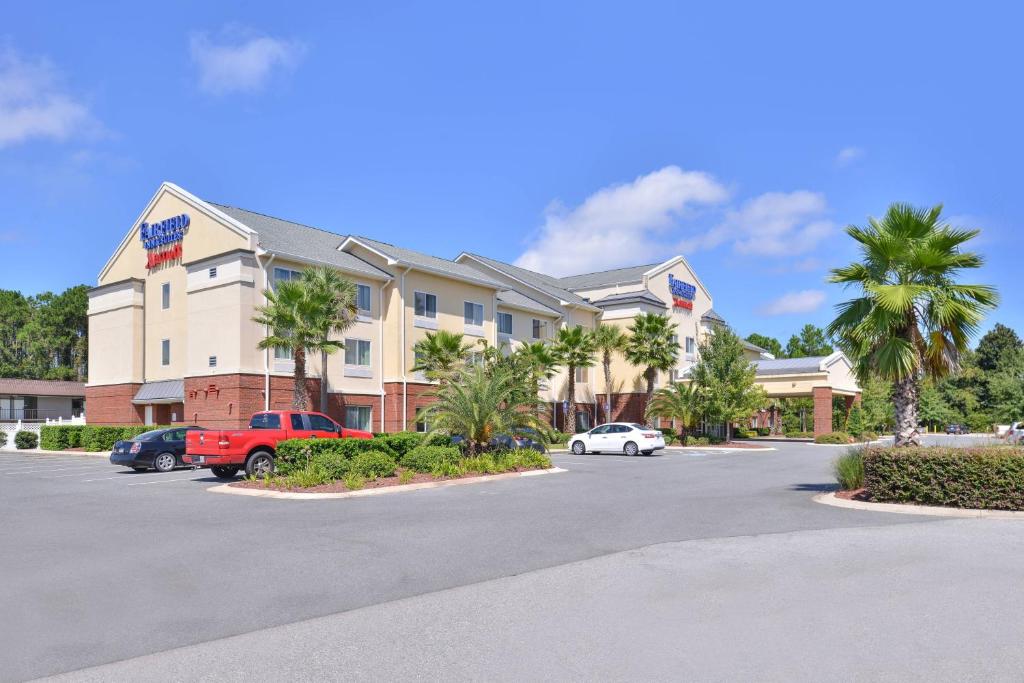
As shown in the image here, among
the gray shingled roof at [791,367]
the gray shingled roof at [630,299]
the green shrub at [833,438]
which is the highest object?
the gray shingled roof at [630,299]

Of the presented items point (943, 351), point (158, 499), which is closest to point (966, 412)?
point (943, 351)

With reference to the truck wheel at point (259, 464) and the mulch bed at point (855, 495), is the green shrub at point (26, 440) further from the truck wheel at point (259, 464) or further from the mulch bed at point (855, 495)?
the mulch bed at point (855, 495)

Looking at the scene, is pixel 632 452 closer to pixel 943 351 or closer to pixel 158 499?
pixel 943 351

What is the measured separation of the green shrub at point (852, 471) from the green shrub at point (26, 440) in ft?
133

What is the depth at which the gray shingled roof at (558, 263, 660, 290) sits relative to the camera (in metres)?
53.7

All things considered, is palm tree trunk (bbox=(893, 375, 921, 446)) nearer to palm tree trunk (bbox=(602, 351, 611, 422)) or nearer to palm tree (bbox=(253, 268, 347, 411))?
palm tree (bbox=(253, 268, 347, 411))

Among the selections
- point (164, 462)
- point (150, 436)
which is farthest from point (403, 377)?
point (150, 436)

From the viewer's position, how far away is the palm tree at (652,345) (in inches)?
1905

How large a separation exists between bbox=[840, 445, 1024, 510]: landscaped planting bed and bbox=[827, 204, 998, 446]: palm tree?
1.79 meters

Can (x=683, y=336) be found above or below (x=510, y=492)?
above

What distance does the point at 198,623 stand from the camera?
7.19 meters

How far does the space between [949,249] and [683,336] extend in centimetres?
3937

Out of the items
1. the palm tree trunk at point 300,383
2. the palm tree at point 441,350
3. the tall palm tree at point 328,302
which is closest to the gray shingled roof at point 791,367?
the palm tree at point 441,350

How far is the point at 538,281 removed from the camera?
54.3 meters
